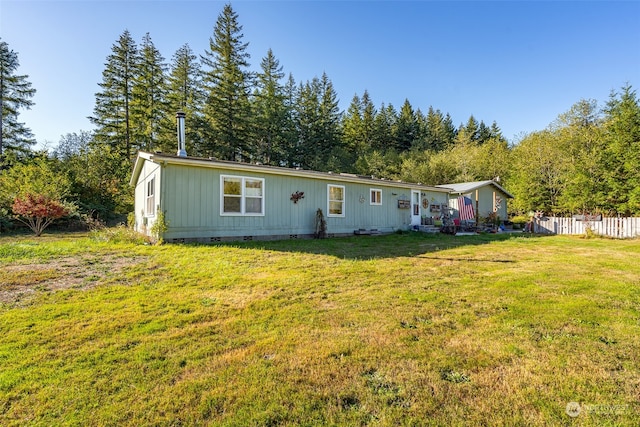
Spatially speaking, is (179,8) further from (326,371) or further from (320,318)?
(326,371)

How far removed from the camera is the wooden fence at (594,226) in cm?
1187

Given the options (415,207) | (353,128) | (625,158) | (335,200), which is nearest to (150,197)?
(335,200)

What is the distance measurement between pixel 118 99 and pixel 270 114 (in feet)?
38.6

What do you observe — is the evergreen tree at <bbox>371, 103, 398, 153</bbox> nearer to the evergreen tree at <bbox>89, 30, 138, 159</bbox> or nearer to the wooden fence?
the wooden fence

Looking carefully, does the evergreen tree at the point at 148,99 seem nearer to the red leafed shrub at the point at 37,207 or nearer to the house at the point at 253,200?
the red leafed shrub at the point at 37,207

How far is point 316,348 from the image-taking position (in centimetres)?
238

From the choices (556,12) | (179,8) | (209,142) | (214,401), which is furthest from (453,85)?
(214,401)

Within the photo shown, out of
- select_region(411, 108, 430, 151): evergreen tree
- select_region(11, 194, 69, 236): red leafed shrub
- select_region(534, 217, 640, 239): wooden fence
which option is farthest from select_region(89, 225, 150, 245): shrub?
select_region(411, 108, 430, 151): evergreen tree

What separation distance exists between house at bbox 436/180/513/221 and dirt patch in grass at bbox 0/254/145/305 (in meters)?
16.5

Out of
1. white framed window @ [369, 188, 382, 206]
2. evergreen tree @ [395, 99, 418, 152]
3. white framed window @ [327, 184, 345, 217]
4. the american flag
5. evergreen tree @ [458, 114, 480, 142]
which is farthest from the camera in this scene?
evergreen tree @ [458, 114, 480, 142]

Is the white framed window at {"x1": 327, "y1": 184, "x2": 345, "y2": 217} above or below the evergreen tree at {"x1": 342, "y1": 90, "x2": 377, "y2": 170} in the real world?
below

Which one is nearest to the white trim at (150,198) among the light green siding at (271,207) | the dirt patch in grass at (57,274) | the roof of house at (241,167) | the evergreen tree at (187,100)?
the roof of house at (241,167)

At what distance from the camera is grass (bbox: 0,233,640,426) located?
66.6 inches

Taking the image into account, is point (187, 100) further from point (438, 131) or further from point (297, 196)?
point (438, 131)
